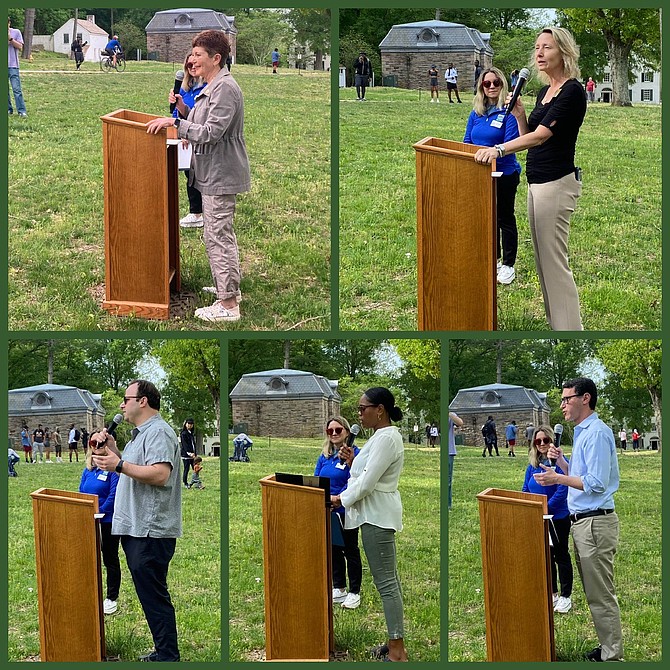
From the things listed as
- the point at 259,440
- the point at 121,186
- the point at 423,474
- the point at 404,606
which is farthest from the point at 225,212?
the point at 404,606

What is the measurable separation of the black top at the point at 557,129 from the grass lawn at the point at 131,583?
241cm

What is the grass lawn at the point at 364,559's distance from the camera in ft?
22.4

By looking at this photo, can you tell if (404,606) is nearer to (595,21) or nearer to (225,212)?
(225,212)

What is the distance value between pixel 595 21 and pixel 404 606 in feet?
11.9

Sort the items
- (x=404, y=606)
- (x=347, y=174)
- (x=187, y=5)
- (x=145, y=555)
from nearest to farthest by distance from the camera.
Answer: (x=145, y=555), (x=404, y=606), (x=187, y=5), (x=347, y=174)

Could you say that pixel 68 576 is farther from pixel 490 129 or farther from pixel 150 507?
pixel 490 129

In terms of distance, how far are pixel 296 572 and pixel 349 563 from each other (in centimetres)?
61

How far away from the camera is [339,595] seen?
22.9ft

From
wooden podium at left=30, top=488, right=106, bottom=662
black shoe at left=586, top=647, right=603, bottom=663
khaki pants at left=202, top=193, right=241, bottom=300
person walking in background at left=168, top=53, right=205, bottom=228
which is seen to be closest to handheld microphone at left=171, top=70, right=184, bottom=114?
person walking in background at left=168, top=53, right=205, bottom=228

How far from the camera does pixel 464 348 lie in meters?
6.96

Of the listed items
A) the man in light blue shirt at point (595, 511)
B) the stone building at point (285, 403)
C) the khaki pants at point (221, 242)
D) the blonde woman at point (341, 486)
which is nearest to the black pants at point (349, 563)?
the blonde woman at point (341, 486)

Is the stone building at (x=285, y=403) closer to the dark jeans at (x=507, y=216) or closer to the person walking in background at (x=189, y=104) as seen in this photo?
the person walking in background at (x=189, y=104)

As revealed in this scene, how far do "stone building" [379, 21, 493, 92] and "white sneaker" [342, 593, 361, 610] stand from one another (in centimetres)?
315

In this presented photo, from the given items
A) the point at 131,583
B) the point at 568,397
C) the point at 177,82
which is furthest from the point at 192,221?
the point at 568,397
